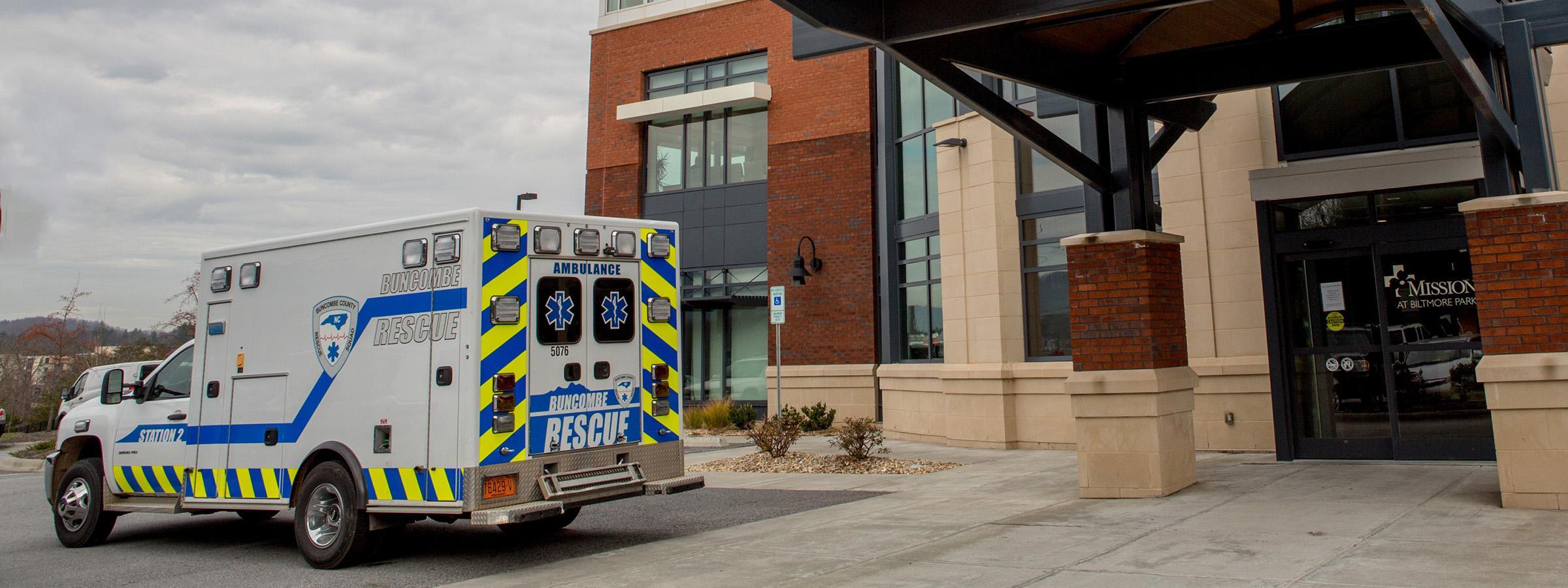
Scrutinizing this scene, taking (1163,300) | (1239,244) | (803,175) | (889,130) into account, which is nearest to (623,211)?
(803,175)

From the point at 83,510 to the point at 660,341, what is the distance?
18.1ft

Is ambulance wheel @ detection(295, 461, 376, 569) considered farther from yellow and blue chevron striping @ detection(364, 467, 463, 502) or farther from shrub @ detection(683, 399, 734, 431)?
shrub @ detection(683, 399, 734, 431)

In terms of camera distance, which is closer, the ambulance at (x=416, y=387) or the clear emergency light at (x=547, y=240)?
the ambulance at (x=416, y=387)

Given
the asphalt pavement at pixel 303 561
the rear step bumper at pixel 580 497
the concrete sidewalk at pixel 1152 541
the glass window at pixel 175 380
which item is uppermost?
the glass window at pixel 175 380

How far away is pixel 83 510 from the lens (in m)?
9.33

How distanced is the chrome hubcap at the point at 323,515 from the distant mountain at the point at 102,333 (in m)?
25.1

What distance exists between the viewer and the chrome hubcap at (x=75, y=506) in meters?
9.32

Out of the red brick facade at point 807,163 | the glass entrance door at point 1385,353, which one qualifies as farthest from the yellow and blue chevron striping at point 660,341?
the red brick facade at point 807,163

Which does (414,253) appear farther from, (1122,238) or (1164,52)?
(1164,52)

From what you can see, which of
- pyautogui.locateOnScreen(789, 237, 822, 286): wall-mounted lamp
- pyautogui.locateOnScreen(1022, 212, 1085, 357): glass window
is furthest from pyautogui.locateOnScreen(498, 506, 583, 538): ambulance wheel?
pyautogui.locateOnScreen(789, 237, 822, 286): wall-mounted lamp

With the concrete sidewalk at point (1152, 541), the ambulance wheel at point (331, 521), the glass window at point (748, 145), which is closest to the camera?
the concrete sidewalk at point (1152, 541)

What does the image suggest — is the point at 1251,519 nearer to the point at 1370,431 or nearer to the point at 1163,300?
the point at 1163,300

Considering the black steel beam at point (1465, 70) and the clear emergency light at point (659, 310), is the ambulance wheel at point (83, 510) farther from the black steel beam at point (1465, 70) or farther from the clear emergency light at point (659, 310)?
the black steel beam at point (1465, 70)

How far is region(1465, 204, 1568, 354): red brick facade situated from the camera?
7504mm
